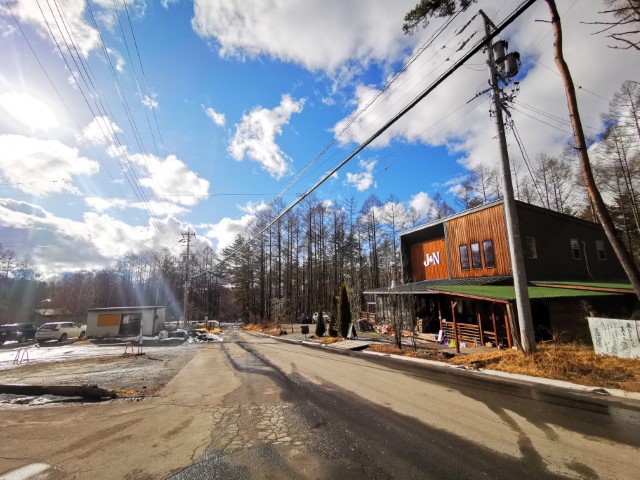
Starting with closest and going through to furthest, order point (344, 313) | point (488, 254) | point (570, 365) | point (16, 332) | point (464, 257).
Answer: point (570, 365)
point (488, 254)
point (464, 257)
point (344, 313)
point (16, 332)

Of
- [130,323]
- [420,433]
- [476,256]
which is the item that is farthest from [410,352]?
[130,323]

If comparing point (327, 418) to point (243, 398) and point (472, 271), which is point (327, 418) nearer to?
point (243, 398)

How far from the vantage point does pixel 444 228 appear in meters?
23.1

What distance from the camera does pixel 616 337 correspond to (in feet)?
33.6

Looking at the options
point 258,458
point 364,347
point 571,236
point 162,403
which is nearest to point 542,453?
point 258,458

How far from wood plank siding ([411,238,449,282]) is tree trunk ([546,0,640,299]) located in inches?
559

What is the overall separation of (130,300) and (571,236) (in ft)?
288

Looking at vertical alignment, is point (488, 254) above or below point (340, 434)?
above

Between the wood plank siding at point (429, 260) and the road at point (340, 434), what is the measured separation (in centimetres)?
1566

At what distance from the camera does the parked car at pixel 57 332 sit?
28.6 m

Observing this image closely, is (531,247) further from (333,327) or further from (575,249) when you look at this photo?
(333,327)

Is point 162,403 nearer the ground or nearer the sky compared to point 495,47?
nearer the ground

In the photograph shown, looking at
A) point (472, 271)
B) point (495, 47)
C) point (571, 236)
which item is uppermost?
point (495, 47)

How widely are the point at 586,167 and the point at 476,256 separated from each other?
12.3 metres
